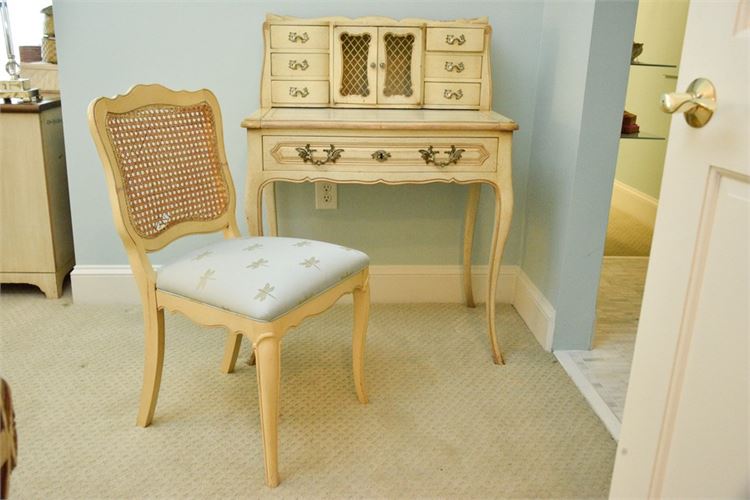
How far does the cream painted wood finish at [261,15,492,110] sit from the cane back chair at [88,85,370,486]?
482mm

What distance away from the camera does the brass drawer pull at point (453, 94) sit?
2.11 meters

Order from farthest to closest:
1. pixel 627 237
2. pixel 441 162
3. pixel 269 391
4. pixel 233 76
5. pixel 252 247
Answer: pixel 627 237 < pixel 233 76 < pixel 441 162 < pixel 252 247 < pixel 269 391

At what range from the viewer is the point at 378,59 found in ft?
6.76

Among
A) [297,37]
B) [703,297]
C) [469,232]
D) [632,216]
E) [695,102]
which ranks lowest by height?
[632,216]

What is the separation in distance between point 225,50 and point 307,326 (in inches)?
39.8

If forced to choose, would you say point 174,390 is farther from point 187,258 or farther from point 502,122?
point 502,122

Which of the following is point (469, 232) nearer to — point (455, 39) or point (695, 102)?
point (455, 39)

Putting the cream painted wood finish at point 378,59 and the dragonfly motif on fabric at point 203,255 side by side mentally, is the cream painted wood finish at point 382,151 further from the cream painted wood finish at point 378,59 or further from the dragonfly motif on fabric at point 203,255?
the dragonfly motif on fabric at point 203,255

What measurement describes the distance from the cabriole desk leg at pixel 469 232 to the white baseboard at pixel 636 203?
1549 mm

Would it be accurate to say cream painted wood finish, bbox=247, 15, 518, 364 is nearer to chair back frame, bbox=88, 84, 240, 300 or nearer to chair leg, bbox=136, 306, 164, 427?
chair back frame, bbox=88, 84, 240, 300

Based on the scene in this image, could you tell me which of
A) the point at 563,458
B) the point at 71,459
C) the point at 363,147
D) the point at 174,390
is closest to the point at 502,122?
the point at 363,147

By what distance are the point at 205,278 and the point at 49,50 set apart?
168 centimetres

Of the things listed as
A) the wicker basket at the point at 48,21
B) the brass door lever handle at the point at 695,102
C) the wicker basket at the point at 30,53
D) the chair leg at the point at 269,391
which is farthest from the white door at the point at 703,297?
the wicker basket at the point at 30,53

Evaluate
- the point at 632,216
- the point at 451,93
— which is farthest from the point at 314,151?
the point at 632,216
